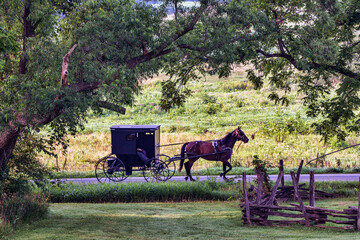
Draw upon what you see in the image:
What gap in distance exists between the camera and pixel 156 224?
14688 millimetres

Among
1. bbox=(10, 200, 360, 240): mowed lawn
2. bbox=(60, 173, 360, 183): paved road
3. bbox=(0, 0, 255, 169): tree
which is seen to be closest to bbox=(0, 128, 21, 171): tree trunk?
bbox=(0, 0, 255, 169): tree

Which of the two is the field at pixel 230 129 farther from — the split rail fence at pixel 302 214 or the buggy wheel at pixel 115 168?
the split rail fence at pixel 302 214

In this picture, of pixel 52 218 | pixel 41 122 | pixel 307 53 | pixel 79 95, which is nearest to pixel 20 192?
pixel 52 218

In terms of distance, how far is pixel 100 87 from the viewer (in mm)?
12703

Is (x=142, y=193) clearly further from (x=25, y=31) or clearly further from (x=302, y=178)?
(x=302, y=178)

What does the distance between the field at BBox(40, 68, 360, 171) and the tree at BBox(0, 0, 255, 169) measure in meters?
1.65

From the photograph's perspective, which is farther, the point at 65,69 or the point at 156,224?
the point at 156,224

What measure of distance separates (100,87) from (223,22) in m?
4.59

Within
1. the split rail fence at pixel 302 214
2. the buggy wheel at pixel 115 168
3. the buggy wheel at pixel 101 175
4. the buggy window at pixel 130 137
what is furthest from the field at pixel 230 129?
the split rail fence at pixel 302 214

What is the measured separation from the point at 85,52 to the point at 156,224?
5799mm

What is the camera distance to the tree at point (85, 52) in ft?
41.6

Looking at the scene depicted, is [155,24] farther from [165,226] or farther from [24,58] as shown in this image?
[165,226]

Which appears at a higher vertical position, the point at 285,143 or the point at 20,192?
the point at 285,143

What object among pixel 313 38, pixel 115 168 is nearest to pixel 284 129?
pixel 115 168
